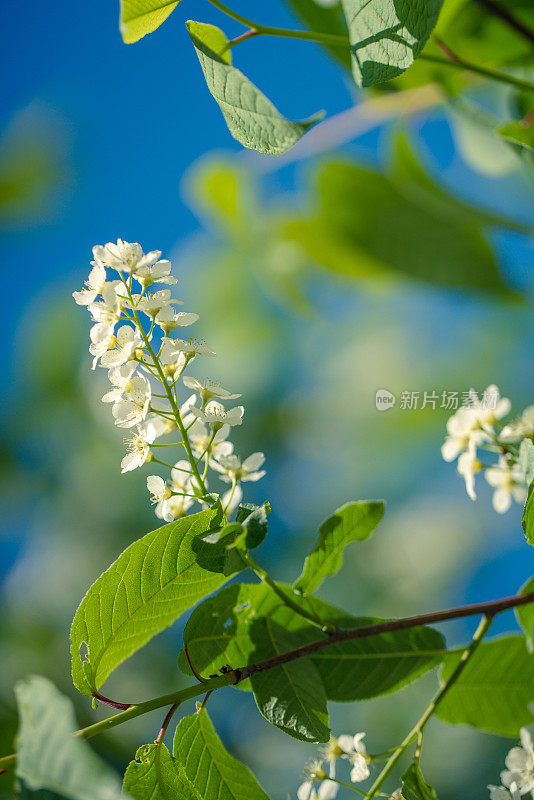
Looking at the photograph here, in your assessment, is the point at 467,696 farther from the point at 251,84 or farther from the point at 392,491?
the point at 392,491

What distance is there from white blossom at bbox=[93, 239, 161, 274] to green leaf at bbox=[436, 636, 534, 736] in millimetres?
315

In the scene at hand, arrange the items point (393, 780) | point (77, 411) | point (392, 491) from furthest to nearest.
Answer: point (77, 411) → point (392, 491) → point (393, 780)

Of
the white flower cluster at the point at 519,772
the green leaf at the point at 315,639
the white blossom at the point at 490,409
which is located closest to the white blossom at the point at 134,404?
the green leaf at the point at 315,639

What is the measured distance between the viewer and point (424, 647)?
0.39 metres

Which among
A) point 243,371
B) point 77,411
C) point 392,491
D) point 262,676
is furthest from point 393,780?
point 77,411

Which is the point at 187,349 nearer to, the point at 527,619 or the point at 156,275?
the point at 156,275

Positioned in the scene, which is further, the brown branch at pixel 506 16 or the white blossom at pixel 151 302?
the brown branch at pixel 506 16

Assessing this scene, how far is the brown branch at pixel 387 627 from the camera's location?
0.32 metres

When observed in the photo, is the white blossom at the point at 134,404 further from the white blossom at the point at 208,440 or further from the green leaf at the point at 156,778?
the green leaf at the point at 156,778

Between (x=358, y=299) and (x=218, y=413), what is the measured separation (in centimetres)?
121

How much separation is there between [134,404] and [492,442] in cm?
22

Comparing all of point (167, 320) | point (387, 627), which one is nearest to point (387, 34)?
point (167, 320)

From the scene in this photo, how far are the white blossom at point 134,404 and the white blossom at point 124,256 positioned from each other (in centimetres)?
6

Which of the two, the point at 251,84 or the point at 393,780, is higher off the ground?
the point at 251,84
